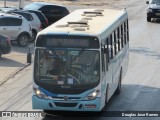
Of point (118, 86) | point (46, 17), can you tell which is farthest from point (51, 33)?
point (46, 17)

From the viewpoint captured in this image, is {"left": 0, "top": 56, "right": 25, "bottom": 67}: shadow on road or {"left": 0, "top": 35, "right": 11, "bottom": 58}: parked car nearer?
{"left": 0, "top": 56, "right": 25, "bottom": 67}: shadow on road

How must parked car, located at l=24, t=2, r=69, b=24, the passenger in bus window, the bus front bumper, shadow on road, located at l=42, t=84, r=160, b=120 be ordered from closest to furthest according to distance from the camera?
the bus front bumper < the passenger in bus window < shadow on road, located at l=42, t=84, r=160, b=120 < parked car, located at l=24, t=2, r=69, b=24

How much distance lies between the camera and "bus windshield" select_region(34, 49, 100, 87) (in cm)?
1513

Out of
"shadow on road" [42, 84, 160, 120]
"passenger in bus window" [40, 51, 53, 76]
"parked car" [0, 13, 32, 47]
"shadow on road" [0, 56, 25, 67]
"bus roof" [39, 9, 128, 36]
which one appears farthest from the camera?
"parked car" [0, 13, 32, 47]

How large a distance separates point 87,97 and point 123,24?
5.54 meters

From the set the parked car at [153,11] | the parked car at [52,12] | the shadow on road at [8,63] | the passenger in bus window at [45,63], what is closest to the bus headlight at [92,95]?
the passenger in bus window at [45,63]

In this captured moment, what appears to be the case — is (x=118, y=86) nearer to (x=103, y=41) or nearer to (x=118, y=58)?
(x=118, y=58)

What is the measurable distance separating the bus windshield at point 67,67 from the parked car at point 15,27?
51.7 ft

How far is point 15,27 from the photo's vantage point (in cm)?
3117

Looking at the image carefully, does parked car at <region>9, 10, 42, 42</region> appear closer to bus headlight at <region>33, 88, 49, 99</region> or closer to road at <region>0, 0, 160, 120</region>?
road at <region>0, 0, 160, 120</region>

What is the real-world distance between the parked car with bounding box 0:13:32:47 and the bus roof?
37.5 ft

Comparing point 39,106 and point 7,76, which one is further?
point 7,76

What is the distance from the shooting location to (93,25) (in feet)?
55.0

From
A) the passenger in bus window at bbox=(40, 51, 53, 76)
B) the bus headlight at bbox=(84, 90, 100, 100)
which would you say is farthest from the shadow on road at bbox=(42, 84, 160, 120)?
the passenger in bus window at bbox=(40, 51, 53, 76)
